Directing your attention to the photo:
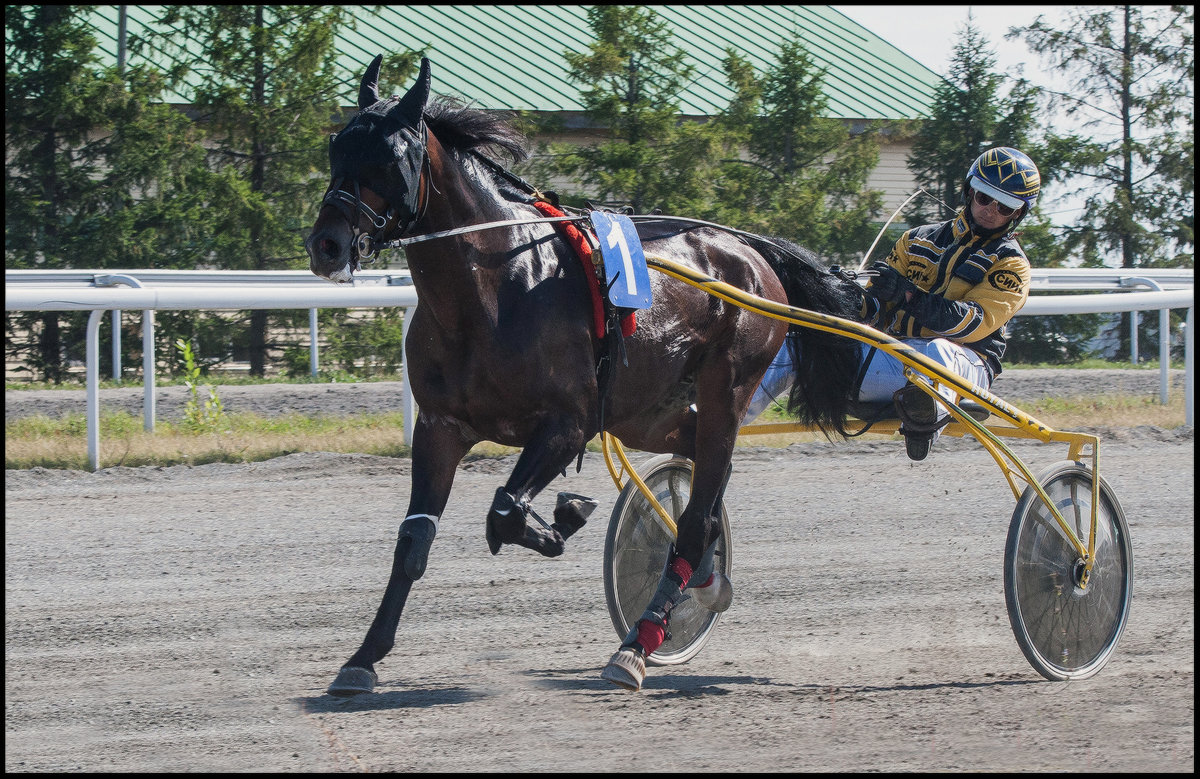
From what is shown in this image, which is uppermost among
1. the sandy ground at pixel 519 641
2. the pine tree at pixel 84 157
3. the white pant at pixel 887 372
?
the pine tree at pixel 84 157

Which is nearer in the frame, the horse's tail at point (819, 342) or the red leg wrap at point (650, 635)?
the red leg wrap at point (650, 635)

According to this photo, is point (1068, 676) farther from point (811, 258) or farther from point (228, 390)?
point (228, 390)

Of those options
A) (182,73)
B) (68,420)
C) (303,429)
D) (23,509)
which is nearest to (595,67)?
(182,73)

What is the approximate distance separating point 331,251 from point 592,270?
863 mm

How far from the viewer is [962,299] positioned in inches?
179

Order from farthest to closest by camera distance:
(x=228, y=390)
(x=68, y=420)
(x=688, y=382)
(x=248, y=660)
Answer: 1. (x=228, y=390)
2. (x=68, y=420)
3. (x=688, y=382)
4. (x=248, y=660)

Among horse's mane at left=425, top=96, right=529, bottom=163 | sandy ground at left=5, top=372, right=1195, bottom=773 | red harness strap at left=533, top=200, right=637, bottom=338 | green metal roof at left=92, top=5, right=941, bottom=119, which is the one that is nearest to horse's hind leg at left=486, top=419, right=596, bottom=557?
red harness strap at left=533, top=200, right=637, bottom=338

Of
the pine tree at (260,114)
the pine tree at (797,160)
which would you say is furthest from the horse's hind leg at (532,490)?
the pine tree at (797,160)

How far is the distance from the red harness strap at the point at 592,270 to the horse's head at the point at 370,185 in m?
0.56

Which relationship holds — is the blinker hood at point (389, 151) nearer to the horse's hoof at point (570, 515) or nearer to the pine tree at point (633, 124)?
the horse's hoof at point (570, 515)

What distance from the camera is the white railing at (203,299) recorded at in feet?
22.3

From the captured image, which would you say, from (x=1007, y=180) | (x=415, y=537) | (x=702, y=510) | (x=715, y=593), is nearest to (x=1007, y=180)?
(x=1007, y=180)

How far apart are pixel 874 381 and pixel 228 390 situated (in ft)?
20.0

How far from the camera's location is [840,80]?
17594 millimetres
